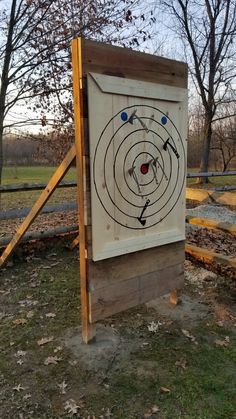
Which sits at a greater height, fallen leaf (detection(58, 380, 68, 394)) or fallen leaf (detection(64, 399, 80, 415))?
fallen leaf (detection(58, 380, 68, 394))

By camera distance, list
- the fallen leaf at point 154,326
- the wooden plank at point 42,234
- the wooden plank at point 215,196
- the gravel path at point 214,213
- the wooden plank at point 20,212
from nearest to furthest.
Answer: the fallen leaf at point 154,326
the wooden plank at point 215,196
the wooden plank at point 42,234
the wooden plank at point 20,212
the gravel path at point 214,213

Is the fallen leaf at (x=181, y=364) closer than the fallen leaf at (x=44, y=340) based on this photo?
Yes

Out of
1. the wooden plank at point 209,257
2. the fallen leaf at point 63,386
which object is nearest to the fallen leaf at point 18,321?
the fallen leaf at point 63,386

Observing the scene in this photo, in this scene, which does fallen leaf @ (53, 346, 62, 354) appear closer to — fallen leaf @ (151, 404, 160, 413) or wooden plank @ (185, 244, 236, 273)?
fallen leaf @ (151, 404, 160, 413)

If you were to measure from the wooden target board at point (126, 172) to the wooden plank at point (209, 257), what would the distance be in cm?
87

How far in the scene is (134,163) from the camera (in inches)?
118

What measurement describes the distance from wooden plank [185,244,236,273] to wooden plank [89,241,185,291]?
0.69 meters

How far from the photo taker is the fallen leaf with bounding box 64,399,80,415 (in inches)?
92.2

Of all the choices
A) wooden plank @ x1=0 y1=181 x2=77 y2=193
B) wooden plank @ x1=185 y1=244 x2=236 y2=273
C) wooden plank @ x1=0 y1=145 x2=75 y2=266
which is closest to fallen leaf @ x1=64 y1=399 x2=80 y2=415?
wooden plank @ x1=0 y1=145 x2=75 y2=266

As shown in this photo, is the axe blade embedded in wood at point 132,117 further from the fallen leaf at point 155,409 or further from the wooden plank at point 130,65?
the fallen leaf at point 155,409

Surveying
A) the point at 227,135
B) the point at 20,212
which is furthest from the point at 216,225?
the point at 227,135

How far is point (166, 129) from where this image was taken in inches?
126

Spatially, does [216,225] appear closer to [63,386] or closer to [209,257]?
[209,257]

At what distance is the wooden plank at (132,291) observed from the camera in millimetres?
2955
